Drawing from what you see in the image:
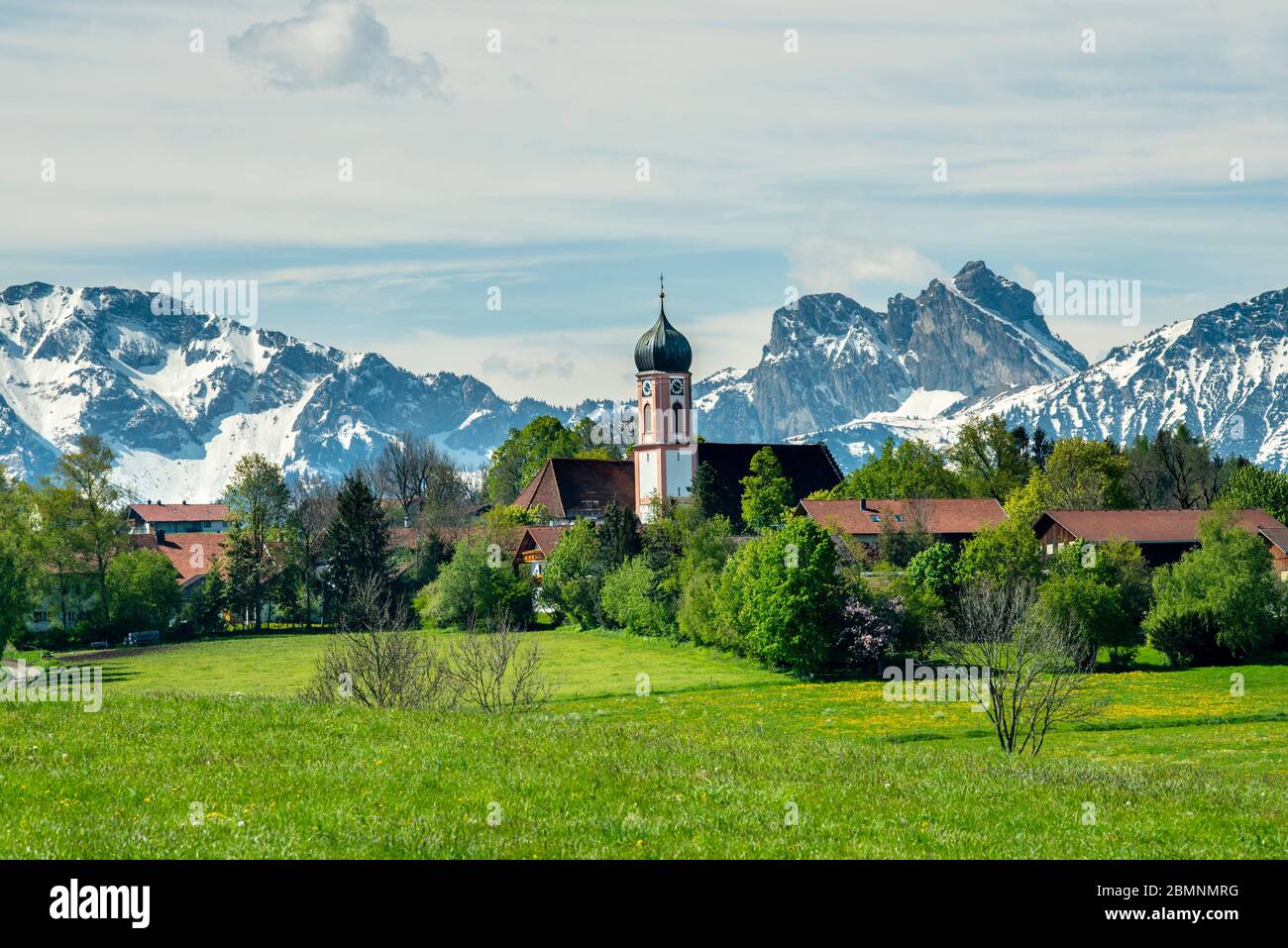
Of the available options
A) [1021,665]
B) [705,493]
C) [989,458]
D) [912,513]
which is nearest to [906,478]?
[989,458]


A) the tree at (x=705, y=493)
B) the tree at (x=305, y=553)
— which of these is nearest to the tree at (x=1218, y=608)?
the tree at (x=705, y=493)

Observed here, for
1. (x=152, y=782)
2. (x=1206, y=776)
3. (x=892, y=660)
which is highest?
(x=152, y=782)

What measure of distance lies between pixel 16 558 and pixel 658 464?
6877 centimetres

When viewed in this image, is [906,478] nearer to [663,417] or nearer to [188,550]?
[663,417]

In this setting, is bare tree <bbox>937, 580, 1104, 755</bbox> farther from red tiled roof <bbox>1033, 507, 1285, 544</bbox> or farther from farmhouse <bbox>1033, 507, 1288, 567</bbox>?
red tiled roof <bbox>1033, 507, 1285, 544</bbox>

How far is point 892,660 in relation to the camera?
74.3 meters

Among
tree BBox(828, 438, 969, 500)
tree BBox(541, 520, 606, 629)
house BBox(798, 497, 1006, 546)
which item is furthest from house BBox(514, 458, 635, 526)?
tree BBox(541, 520, 606, 629)

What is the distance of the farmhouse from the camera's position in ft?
307

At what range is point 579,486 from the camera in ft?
458

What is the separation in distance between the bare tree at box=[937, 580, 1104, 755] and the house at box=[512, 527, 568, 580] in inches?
1760

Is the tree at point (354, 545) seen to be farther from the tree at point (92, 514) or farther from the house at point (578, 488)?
the house at point (578, 488)
